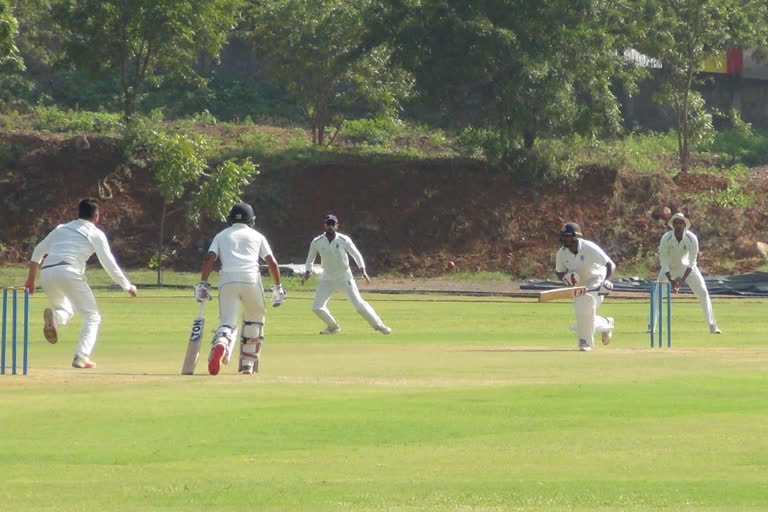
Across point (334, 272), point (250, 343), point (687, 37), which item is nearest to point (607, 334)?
point (334, 272)

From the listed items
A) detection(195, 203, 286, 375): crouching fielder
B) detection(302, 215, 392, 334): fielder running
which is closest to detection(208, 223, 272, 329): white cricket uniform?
detection(195, 203, 286, 375): crouching fielder

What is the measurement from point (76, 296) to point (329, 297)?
21.1 feet

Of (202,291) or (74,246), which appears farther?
(74,246)

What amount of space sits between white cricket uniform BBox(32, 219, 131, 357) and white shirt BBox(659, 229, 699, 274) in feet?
30.1

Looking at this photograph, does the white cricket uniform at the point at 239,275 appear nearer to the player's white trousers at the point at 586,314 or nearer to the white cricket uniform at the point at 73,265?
the white cricket uniform at the point at 73,265

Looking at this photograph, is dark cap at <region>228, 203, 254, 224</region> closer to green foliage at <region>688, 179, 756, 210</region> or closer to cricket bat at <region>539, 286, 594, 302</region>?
cricket bat at <region>539, 286, 594, 302</region>

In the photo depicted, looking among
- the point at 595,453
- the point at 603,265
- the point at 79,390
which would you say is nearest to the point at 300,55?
the point at 603,265

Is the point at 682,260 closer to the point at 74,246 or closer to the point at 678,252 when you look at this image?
the point at 678,252

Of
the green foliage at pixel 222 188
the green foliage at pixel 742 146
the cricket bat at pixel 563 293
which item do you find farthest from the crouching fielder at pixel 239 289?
the green foliage at pixel 742 146

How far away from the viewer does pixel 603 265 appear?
57.3ft

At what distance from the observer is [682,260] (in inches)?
832

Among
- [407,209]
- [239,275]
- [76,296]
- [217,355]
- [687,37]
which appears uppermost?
[687,37]

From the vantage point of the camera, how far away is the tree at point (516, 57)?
38.8 metres

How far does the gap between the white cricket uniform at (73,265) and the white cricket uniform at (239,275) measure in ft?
3.43
